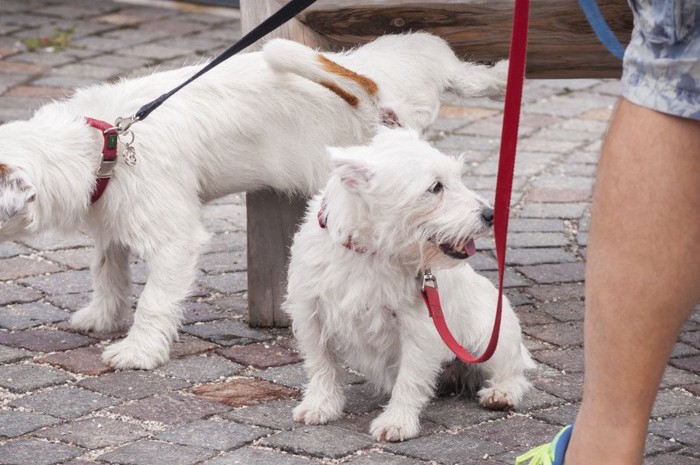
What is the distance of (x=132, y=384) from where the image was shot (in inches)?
152

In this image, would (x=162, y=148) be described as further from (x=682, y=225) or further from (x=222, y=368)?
(x=682, y=225)

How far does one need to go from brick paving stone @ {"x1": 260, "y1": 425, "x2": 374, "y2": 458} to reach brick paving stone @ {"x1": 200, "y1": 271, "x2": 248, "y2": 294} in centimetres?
143

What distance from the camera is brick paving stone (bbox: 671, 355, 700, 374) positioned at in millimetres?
4094

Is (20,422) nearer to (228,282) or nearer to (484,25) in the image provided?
(228,282)

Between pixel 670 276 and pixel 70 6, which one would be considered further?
pixel 70 6

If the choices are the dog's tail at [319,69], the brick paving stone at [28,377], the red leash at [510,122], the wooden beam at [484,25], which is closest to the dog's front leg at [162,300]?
the brick paving stone at [28,377]

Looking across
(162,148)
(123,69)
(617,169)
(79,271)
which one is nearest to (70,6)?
(123,69)

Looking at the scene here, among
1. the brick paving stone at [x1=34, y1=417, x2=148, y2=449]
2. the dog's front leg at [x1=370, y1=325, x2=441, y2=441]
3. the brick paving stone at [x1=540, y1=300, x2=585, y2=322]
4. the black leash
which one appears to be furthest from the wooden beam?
the brick paving stone at [x1=34, y1=417, x2=148, y2=449]

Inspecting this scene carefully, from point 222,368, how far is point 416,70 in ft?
4.11

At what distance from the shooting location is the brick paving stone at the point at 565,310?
4586mm

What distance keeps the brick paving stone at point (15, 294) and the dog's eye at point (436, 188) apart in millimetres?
2035

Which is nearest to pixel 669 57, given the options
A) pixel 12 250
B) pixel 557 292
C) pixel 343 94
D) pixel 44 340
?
pixel 343 94

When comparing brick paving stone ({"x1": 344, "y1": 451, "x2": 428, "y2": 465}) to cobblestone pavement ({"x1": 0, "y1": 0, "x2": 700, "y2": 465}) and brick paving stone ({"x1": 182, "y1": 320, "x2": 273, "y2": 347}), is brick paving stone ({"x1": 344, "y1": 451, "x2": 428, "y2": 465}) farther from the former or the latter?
brick paving stone ({"x1": 182, "y1": 320, "x2": 273, "y2": 347})

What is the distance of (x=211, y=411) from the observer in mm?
3615
